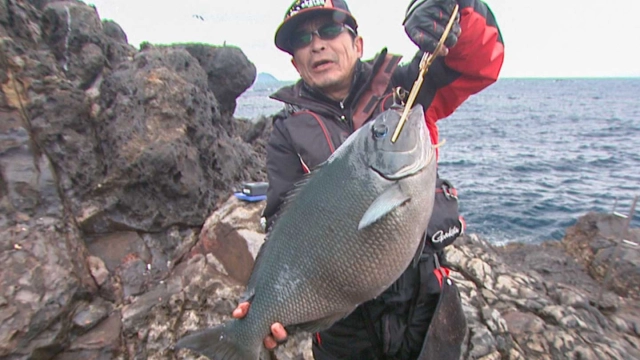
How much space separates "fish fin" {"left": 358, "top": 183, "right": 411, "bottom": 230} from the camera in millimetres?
1698

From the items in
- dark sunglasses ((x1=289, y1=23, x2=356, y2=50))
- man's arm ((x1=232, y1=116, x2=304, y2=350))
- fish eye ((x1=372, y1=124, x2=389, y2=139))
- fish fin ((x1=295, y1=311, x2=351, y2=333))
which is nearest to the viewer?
fish eye ((x1=372, y1=124, x2=389, y2=139))

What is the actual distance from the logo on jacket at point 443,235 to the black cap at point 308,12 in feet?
4.53

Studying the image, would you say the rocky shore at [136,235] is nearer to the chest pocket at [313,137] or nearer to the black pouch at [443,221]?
the black pouch at [443,221]

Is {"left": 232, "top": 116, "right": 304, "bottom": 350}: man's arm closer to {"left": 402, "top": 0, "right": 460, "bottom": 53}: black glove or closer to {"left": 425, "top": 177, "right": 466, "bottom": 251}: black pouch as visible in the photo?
{"left": 425, "top": 177, "right": 466, "bottom": 251}: black pouch

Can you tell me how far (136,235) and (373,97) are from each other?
16.3 feet

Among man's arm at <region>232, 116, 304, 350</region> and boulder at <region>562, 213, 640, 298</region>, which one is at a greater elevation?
man's arm at <region>232, 116, 304, 350</region>

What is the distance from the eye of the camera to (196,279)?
526 cm

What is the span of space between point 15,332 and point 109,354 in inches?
39.4

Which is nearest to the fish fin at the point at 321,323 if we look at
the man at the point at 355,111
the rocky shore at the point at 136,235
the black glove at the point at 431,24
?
the man at the point at 355,111

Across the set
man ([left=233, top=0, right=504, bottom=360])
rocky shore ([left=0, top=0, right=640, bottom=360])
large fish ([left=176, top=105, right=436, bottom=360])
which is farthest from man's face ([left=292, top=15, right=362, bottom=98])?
rocky shore ([left=0, top=0, right=640, bottom=360])

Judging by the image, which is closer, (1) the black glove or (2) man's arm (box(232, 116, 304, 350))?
(1) the black glove

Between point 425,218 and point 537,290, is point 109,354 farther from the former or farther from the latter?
point 537,290

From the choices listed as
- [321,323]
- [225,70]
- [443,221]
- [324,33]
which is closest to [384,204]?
[443,221]

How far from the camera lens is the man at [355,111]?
87.1 inches
